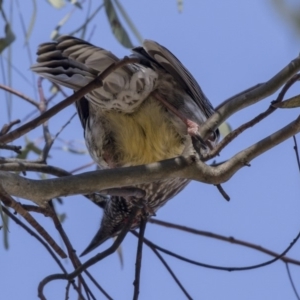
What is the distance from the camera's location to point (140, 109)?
2.89 metres

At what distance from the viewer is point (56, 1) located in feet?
8.50

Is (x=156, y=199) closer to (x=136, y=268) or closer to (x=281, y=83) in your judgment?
(x=136, y=268)

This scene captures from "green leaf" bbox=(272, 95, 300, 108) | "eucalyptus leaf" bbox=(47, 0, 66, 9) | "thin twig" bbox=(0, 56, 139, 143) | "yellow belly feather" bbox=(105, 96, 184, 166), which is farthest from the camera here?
"yellow belly feather" bbox=(105, 96, 184, 166)

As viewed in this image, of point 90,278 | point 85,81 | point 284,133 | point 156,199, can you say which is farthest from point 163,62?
point 284,133

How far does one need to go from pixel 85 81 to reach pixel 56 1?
417mm

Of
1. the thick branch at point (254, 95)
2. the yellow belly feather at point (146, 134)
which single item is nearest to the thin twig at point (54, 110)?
the thick branch at point (254, 95)

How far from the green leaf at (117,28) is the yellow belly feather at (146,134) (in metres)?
0.33

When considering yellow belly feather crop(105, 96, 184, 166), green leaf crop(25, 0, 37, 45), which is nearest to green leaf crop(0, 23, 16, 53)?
green leaf crop(25, 0, 37, 45)

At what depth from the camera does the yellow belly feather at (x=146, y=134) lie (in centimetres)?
288

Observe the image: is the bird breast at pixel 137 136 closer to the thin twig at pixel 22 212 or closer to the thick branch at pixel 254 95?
the thick branch at pixel 254 95

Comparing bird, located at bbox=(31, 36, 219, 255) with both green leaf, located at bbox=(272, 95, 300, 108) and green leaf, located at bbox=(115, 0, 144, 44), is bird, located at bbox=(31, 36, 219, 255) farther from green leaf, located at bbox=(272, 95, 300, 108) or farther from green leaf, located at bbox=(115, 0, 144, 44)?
green leaf, located at bbox=(272, 95, 300, 108)

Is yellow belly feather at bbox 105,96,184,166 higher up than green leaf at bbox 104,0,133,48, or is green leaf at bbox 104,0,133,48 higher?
green leaf at bbox 104,0,133,48

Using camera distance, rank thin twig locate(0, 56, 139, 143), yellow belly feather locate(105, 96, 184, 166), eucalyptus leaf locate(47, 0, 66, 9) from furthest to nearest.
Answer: yellow belly feather locate(105, 96, 184, 166) < eucalyptus leaf locate(47, 0, 66, 9) < thin twig locate(0, 56, 139, 143)

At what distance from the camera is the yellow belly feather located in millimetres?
2881
